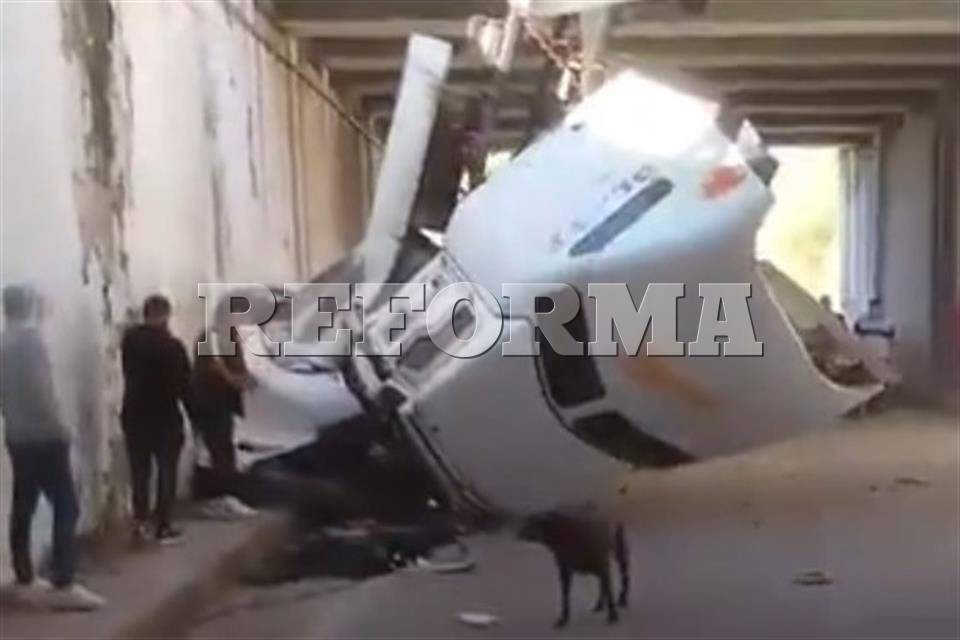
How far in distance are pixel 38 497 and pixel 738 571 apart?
0.53 metres

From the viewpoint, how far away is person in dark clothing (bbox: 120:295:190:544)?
1059 millimetres

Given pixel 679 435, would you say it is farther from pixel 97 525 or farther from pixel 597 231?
pixel 97 525

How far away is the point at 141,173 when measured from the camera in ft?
3.36

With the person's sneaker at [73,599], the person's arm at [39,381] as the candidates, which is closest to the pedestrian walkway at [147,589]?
the person's sneaker at [73,599]

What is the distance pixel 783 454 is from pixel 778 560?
0.15 metres

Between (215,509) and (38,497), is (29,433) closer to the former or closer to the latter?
(38,497)

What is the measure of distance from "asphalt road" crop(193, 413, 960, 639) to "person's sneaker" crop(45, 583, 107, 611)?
109mm

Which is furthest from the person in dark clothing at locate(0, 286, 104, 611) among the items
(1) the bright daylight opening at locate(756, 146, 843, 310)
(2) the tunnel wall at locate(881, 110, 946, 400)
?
(2) the tunnel wall at locate(881, 110, 946, 400)

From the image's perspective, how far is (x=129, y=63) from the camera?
40.0 inches

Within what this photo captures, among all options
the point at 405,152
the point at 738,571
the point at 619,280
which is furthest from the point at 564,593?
the point at 405,152

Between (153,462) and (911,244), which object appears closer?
(153,462)

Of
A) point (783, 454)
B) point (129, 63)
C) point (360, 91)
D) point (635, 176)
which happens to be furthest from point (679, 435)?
point (129, 63)

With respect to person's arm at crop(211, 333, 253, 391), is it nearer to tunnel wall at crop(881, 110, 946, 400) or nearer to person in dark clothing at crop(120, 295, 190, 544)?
person in dark clothing at crop(120, 295, 190, 544)

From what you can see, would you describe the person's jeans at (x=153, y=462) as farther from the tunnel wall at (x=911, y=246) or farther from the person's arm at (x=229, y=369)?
the tunnel wall at (x=911, y=246)
